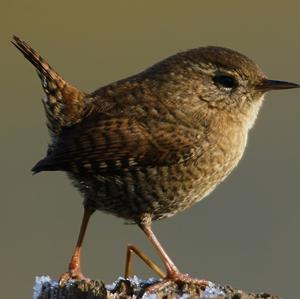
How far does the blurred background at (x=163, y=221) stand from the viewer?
394 inches

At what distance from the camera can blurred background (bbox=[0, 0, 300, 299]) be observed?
10.0 metres

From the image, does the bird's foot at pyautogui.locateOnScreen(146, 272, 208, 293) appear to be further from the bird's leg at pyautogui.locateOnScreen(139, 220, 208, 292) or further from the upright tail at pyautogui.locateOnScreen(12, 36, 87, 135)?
the upright tail at pyautogui.locateOnScreen(12, 36, 87, 135)

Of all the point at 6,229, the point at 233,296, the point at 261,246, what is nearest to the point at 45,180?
the point at 6,229

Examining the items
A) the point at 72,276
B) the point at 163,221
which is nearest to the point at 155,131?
the point at 72,276

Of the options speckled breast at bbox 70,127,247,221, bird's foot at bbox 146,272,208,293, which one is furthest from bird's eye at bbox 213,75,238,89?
bird's foot at bbox 146,272,208,293

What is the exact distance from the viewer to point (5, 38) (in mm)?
13953

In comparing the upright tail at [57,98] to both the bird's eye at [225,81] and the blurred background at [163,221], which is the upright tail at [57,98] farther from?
the blurred background at [163,221]

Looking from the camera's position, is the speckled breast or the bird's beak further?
the bird's beak

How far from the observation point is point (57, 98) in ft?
23.5

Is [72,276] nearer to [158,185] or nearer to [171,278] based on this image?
[171,278]

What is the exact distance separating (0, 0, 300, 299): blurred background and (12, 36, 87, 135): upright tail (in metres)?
2.56

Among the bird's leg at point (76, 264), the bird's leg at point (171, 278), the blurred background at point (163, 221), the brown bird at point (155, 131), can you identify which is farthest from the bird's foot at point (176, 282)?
the blurred background at point (163, 221)

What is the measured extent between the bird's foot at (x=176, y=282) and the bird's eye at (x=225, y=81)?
1494 mm

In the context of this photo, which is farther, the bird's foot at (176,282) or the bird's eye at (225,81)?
the bird's eye at (225,81)
